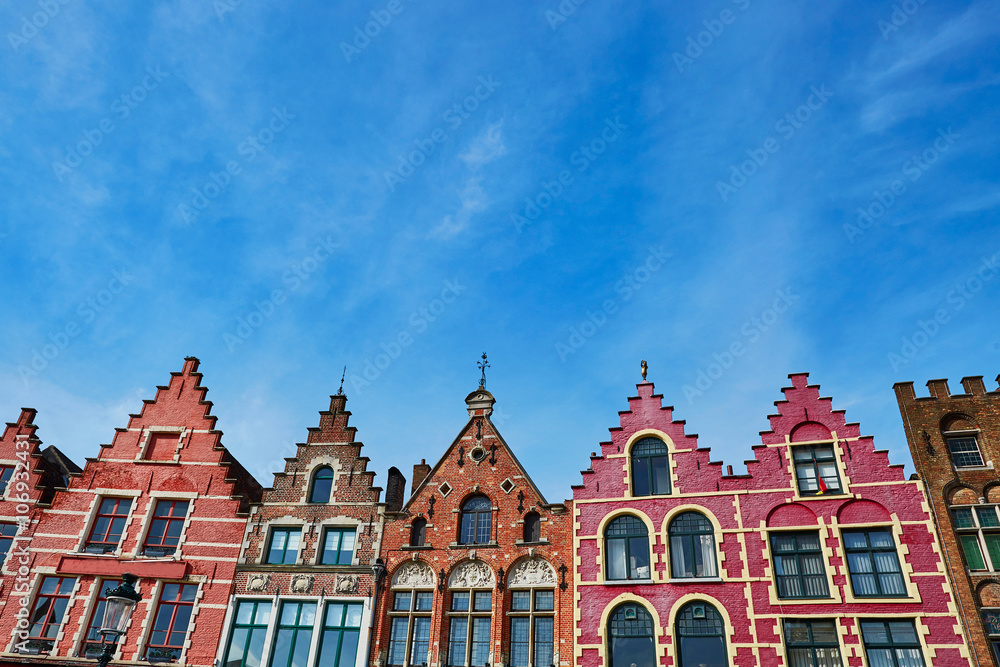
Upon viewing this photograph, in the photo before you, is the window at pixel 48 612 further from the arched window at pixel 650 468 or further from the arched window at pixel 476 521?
the arched window at pixel 650 468

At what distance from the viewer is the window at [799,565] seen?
19.7m

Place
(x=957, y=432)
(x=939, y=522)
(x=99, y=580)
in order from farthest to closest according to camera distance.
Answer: (x=99, y=580), (x=957, y=432), (x=939, y=522)

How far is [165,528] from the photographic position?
24625mm

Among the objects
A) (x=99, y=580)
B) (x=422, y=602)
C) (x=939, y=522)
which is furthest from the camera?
(x=99, y=580)

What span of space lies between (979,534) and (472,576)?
45.7 feet

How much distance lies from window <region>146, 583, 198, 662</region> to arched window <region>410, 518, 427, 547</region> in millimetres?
7068

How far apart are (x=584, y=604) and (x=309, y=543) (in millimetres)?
9030

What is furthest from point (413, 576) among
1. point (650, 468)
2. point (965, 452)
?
point (965, 452)

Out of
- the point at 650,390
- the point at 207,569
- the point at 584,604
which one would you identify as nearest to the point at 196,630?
the point at 207,569

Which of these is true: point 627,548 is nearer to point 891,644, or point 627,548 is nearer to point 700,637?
point 700,637

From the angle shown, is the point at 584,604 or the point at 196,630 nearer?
the point at 584,604

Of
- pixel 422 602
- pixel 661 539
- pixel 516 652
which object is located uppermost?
pixel 661 539

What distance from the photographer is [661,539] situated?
21266mm

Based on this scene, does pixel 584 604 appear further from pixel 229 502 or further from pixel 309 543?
pixel 229 502
